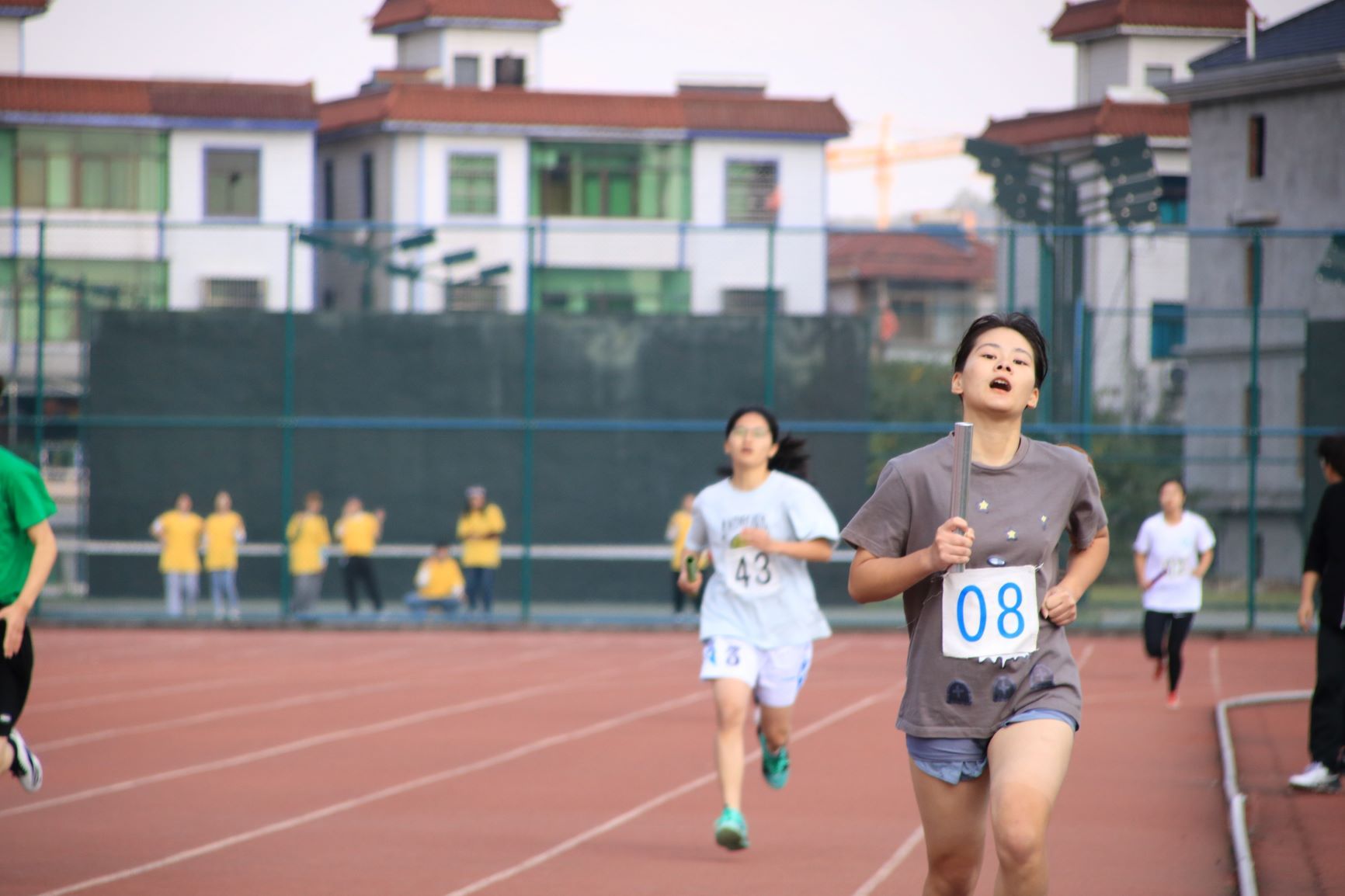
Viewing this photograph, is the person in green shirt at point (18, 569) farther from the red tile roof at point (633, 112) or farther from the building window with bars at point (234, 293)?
the red tile roof at point (633, 112)

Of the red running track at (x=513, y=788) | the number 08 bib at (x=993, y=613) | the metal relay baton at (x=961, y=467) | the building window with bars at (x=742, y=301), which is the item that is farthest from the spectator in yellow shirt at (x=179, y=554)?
the metal relay baton at (x=961, y=467)

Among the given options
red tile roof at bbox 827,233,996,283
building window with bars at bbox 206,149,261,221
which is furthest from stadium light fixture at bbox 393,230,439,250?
red tile roof at bbox 827,233,996,283

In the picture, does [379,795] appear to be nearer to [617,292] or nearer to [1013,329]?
[1013,329]

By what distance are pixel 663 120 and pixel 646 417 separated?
69.9ft

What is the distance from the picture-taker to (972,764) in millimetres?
4723

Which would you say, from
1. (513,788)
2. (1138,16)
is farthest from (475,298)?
(1138,16)

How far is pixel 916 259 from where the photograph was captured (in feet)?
249

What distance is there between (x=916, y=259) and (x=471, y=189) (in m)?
34.1

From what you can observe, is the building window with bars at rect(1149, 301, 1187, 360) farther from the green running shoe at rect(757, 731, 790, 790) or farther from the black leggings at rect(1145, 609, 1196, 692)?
the green running shoe at rect(757, 731, 790, 790)

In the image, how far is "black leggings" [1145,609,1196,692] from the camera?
13562 millimetres

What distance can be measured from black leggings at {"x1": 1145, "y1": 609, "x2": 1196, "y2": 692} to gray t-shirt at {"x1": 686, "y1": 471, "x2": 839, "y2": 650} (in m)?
5.98

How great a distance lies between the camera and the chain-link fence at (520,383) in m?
25.0

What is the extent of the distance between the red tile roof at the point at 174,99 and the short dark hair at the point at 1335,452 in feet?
124

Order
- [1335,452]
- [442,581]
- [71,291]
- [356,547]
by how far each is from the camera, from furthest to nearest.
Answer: [71,291] → [356,547] → [442,581] → [1335,452]
